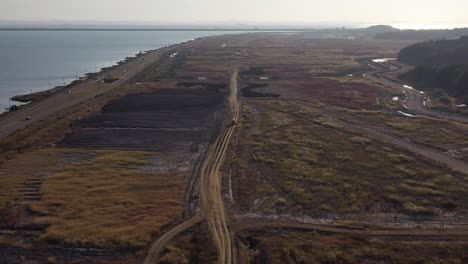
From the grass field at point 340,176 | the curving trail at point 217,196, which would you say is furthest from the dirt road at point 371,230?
the grass field at point 340,176

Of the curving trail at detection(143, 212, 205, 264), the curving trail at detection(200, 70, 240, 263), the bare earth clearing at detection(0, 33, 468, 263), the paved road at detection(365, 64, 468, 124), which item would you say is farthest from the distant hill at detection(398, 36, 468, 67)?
the curving trail at detection(143, 212, 205, 264)

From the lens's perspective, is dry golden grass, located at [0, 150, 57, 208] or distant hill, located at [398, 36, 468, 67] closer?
dry golden grass, located at [0, 150, 57, 208]

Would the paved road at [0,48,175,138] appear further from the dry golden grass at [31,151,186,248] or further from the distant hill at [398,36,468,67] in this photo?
the distant hill at [398,36,468,67]

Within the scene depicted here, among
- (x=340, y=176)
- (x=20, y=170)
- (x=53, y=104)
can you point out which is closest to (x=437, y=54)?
(x=340, y=176)

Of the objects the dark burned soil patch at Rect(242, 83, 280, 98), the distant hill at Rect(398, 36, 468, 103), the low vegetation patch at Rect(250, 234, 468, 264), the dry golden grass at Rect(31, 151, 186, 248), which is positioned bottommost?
the low vegetation patch at Rect(250, 234, 468, 264)

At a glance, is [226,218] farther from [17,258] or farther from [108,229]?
[17,258]

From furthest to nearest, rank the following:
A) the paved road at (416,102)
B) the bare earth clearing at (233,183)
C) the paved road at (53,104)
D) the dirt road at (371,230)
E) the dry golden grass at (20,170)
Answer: the paved road at (416,102)
the paved road at (53,104)
the dry golden grass at (20,170)
the dirt road at (371,230)
the bare earth clearing at (233,183)

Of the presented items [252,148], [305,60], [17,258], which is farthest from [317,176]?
[305,60]

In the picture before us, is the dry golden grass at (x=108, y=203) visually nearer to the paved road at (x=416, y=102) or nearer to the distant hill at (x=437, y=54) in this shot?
the paved road at (x=416, y=102)
